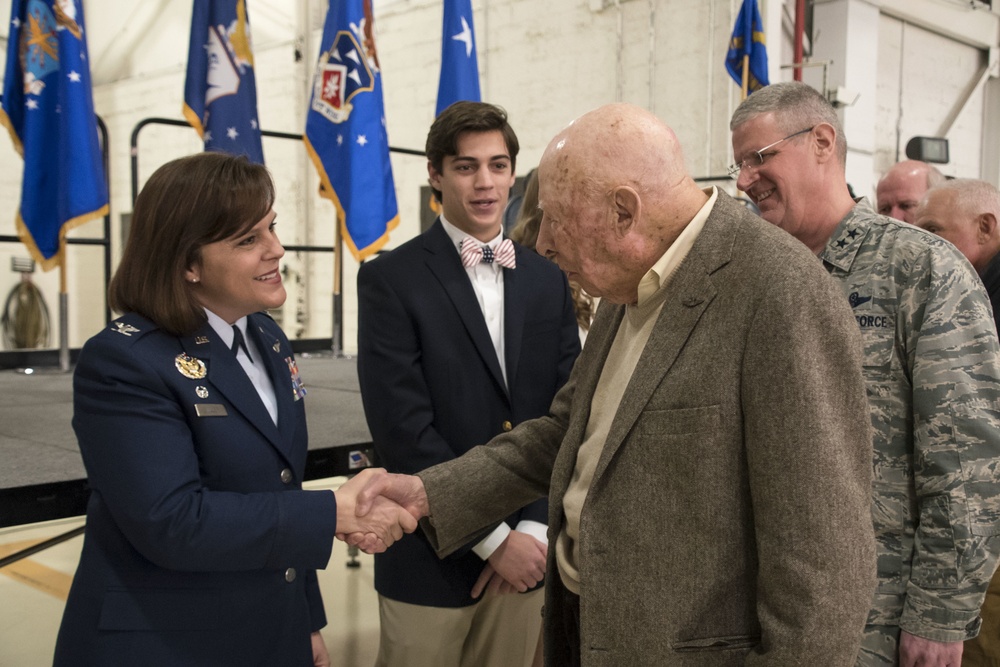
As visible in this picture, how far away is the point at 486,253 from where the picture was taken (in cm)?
219

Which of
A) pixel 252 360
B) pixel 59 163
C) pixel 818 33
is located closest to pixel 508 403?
pixel 252 360

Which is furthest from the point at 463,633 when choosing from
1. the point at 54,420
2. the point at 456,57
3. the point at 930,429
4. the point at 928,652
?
the point at 456,57

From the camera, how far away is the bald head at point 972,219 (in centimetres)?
264

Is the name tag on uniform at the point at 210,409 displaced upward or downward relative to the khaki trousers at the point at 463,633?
upward

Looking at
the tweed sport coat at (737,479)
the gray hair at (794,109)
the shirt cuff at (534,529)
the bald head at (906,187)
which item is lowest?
the shirt cuff at (534,529)

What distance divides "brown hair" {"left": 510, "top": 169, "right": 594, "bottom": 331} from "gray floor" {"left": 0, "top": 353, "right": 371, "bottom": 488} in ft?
2.70

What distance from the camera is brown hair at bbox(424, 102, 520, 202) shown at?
7.38 feet

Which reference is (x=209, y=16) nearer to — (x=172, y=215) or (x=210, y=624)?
(x=172, y=215)

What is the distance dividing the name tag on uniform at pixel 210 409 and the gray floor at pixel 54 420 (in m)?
0.94

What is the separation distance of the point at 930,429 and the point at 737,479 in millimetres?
623

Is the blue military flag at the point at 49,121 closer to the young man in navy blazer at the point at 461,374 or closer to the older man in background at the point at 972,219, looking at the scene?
the young man in navy blazer at the point at 461,374

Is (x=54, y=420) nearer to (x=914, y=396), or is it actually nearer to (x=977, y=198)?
(x=914, y=396)

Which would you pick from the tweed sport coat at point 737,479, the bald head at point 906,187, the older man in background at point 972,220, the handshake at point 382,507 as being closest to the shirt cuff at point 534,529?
the handshake at point 382,507

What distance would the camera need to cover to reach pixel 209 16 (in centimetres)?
487
